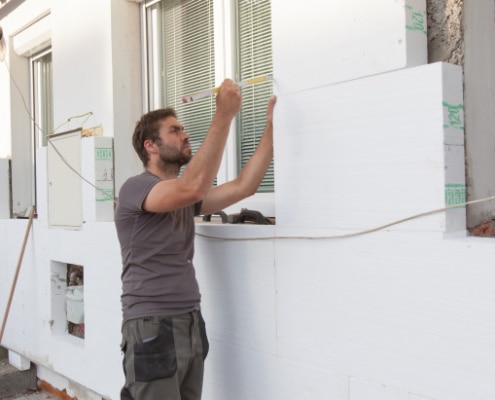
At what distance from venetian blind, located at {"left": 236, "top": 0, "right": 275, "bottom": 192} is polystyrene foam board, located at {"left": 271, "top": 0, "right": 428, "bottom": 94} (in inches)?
25.4

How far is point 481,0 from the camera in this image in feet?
6.57

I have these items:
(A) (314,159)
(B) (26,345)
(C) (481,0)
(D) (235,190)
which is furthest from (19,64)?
(C) (481,0)

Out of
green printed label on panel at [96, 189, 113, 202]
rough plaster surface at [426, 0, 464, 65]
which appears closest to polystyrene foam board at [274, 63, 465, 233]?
rough plaster surface at [426, 0, 464, 65]

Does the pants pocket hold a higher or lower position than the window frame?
lower

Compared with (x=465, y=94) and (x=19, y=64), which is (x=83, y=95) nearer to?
(x=19, y=64)

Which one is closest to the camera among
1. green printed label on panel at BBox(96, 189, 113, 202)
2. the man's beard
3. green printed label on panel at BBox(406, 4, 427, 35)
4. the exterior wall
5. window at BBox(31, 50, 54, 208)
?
the exterior wall

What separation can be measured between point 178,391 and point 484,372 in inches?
47.9

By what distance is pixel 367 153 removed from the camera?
1.99m

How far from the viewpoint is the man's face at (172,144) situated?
8.30ft

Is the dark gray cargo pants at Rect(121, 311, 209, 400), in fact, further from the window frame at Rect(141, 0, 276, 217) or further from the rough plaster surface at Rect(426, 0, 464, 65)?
the rough plaster surface at Rect(426, 0, 464, 65)

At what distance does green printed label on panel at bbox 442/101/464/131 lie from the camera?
179 cm

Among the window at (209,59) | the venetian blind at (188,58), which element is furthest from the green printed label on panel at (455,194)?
the venetian blind at (188,58)

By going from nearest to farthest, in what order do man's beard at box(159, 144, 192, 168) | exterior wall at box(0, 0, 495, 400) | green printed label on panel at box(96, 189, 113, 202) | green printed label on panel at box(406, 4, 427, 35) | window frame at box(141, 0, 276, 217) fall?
exterior wall at box(0, 0, 495, 400) < green printed label on panel at box(406, 4, 427, 35) < man's beard at box(159, 144, 192, 168) < window frame at box(141, 0, 276, 217) < green printed label on panel at box(96, 189, 113, 202)

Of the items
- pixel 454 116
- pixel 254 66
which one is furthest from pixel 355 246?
pixel 254 66
